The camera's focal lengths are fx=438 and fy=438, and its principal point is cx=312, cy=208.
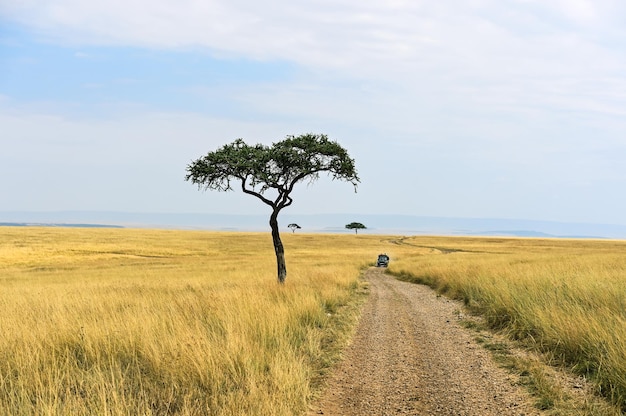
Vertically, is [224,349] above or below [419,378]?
above

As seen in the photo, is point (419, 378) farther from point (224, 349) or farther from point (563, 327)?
point (563, 327)

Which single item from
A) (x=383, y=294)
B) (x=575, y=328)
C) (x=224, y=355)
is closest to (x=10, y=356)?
(x=224, y=355)

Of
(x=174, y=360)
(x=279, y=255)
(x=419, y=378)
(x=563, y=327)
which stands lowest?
(x=419, y=378)

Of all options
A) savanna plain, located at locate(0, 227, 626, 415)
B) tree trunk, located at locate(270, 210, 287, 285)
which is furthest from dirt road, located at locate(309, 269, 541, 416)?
tree trunk, located at locate(270, 210, 287, 285)

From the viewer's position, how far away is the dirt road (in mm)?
6535

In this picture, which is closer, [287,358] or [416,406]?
[416,406]

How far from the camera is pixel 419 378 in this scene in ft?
25.7

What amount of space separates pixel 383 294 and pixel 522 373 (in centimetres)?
1397

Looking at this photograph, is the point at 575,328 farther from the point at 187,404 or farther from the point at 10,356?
the point at 10,356

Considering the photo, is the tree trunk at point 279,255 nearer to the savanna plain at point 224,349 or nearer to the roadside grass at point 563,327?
the savanna plain at point 224,349

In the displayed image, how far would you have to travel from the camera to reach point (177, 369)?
706 centimetres

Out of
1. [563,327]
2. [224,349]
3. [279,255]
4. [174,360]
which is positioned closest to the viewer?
[174,360]

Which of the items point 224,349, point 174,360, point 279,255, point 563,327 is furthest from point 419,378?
point 279,255

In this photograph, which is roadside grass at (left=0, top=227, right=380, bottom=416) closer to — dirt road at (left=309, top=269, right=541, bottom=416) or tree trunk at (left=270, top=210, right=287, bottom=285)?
dirt road at (left=309, top=269, right=541, bottom=416)
